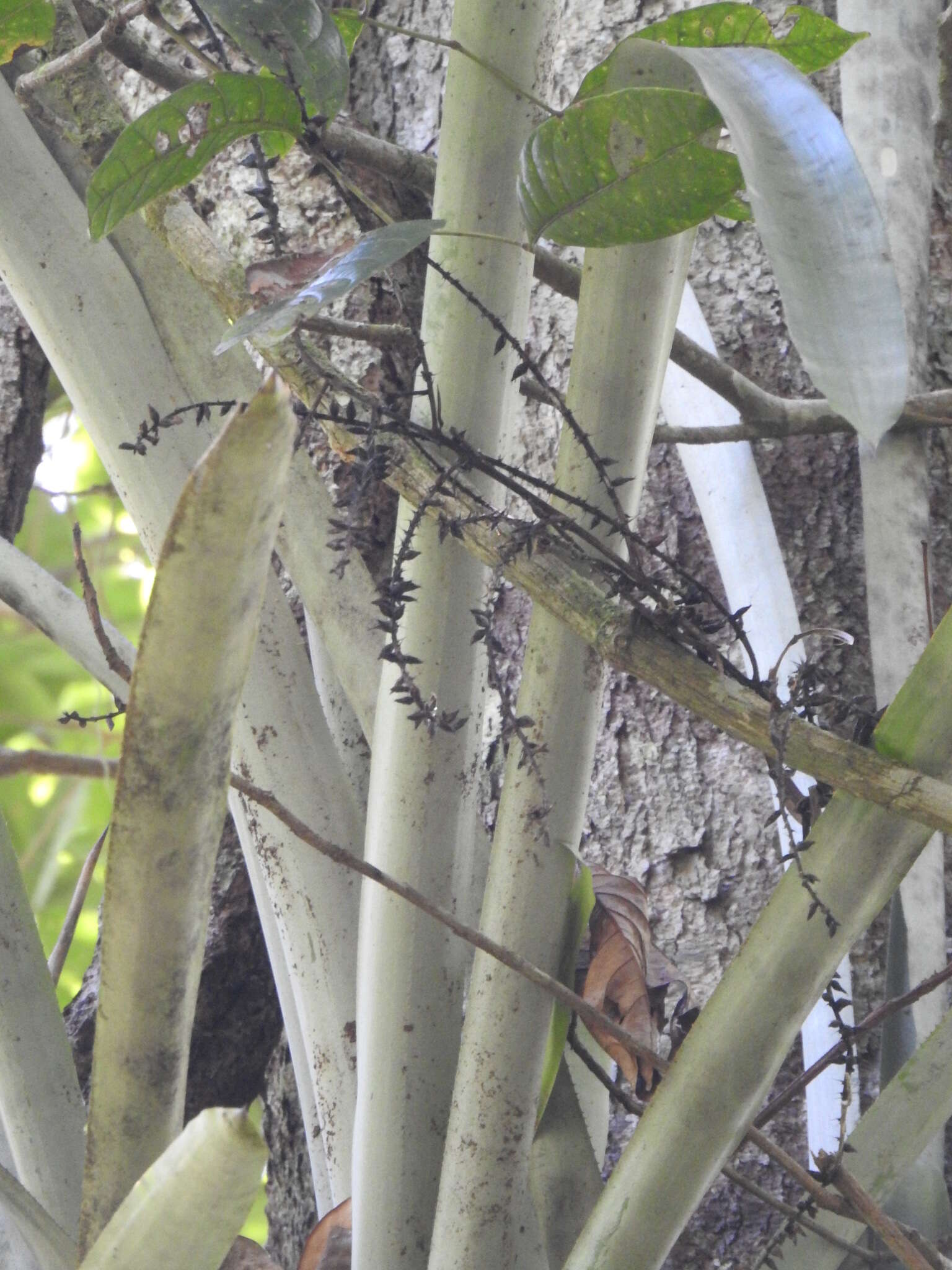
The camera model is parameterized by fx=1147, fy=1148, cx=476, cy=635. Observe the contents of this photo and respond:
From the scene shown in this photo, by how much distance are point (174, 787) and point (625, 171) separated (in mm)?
242

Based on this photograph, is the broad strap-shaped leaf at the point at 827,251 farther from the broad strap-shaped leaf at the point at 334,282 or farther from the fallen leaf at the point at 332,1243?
the fallen leaf at the point at 332,1243

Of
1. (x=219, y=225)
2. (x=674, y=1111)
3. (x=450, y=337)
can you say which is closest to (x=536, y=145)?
(x=450, y=337)

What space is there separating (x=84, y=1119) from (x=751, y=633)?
428mm

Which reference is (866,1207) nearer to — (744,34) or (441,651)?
(441,651)

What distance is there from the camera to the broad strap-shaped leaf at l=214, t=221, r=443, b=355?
37 cm

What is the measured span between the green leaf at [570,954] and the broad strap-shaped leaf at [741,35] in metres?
0.30

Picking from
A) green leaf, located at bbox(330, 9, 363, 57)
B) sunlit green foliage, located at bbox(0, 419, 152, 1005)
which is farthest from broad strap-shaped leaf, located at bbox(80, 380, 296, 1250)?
sunlit green foliage, located at bbox(0, 419, 152, 1005)

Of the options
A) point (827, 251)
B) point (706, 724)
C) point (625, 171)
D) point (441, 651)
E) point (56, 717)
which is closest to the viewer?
point (827, 251)

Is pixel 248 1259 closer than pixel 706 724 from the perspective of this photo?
Yes

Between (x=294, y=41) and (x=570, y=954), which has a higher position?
(x=294, y=41)

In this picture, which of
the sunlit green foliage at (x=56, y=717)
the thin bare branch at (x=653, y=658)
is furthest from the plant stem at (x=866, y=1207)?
the sunlit green foliage at (x=56, y=717)

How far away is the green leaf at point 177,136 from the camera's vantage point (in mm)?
427

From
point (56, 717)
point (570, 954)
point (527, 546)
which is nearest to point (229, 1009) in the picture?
point (570, 954)

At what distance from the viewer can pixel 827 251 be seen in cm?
26
